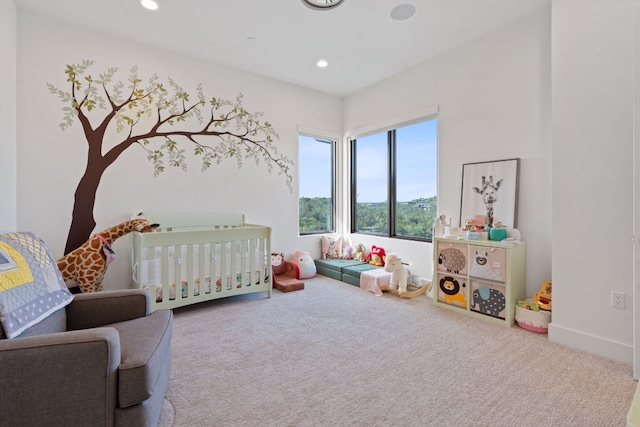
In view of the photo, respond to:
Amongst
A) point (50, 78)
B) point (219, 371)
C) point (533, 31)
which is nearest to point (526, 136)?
point (533, 31)

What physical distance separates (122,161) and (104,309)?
78.7 inches

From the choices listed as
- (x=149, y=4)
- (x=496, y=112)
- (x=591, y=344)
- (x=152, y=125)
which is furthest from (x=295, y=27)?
(x=591, y=344)

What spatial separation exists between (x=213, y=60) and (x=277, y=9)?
1333 mm

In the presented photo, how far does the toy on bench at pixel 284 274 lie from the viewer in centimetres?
364

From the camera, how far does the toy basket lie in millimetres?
2389

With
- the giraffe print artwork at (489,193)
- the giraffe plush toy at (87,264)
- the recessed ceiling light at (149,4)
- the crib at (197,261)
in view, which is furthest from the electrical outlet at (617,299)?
the recessed ceiling light at (149,4)

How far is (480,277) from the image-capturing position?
277 centimetres

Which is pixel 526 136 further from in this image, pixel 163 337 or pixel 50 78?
pixel 50 78

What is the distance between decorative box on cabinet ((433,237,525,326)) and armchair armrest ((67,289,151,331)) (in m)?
2.62

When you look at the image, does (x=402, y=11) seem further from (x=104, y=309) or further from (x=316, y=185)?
(x=104, y=309)

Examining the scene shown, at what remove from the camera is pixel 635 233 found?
1.80 meters

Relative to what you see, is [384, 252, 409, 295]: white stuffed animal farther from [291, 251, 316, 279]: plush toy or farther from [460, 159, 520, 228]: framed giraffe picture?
[291, 251, 316, 279]: plush toy

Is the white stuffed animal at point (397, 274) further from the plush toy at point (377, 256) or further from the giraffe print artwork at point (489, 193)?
the giraffe print artwork at point (489, 193)

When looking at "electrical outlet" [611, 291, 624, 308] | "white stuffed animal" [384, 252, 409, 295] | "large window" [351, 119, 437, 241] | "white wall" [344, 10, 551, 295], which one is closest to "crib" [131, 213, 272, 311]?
"white stuffed animal" [384, 252, 409, 295]
